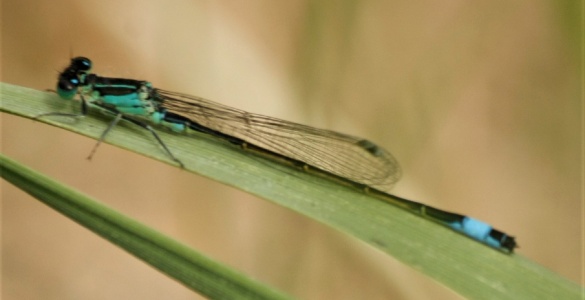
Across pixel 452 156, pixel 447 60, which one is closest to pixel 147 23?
pixel 447 60

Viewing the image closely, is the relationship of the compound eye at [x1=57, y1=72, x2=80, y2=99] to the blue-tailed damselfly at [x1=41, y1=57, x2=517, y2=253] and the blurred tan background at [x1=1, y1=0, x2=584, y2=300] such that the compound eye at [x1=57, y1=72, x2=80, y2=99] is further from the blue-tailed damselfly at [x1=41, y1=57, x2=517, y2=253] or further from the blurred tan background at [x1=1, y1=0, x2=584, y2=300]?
the blurred tan background at [x1=1, y1=0, x2=584, y2=300]

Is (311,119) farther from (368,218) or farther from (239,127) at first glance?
(368,218)

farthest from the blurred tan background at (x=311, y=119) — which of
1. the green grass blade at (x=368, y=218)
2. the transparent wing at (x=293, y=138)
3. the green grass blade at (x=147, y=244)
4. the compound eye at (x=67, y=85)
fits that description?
the green grass blade at (x=147, y=244)

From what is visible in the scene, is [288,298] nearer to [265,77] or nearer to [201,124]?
[201,124]

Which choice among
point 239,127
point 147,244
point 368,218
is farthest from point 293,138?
point 147,244

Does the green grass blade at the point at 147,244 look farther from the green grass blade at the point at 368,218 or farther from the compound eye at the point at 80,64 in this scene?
the compound eye at the point at 80,64
